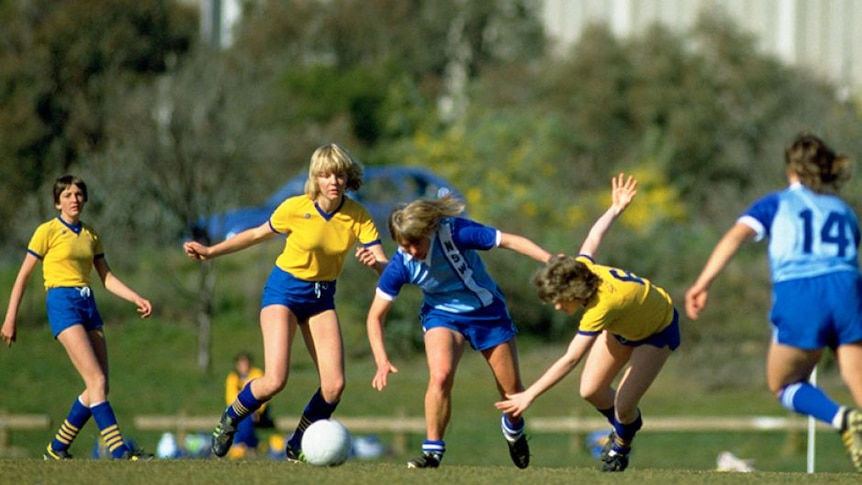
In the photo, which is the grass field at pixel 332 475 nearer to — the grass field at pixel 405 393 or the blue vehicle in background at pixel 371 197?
the grass field at pixel 405 393

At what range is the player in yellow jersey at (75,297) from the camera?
36.7ft

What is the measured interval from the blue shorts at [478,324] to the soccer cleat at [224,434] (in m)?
1.66

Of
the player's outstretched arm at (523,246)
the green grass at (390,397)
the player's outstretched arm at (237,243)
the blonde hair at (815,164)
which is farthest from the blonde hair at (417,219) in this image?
the green grass at (390,397)

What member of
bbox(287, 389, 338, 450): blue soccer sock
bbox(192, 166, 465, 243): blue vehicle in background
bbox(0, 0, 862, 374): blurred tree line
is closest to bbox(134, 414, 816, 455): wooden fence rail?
bbox(0, 0, 862, 374): blurred tree line

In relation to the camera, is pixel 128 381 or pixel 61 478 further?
pixel 128 381

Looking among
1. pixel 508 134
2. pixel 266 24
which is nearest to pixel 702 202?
pixel 508 134

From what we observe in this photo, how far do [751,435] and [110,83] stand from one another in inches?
745

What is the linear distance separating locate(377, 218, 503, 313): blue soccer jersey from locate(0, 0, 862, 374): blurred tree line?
20251mm

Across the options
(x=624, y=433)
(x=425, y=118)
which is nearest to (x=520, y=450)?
(x=624, y=433)

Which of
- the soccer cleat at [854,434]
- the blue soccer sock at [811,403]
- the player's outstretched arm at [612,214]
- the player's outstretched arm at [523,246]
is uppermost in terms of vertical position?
the player's outstretched arm at [612,214]

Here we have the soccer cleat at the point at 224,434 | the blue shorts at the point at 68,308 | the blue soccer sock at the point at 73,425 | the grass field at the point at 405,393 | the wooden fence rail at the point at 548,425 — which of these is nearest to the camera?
the soccer cleat at the point at 224,434

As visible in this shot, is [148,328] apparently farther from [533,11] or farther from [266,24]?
[533,11]

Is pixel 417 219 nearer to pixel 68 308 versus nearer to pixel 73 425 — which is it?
pixel 68 308

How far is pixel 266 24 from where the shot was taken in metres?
51.1
